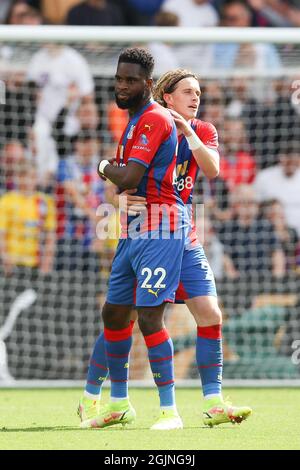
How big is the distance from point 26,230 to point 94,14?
3.61 metres

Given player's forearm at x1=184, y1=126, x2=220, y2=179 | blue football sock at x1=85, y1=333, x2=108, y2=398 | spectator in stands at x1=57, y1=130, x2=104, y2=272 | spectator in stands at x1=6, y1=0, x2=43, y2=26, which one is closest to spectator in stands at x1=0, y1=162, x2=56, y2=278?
spectator in stands at x1=57, y1=130, x2=104, y2=272

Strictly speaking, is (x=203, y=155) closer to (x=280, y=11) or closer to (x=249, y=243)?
(x=249, y=243)

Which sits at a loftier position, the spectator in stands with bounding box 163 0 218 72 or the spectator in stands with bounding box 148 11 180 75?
the spectator in stands with bounding box 163 0 218 72

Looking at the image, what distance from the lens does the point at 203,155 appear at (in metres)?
6.15

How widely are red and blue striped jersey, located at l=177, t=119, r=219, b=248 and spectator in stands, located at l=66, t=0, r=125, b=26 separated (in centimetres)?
670

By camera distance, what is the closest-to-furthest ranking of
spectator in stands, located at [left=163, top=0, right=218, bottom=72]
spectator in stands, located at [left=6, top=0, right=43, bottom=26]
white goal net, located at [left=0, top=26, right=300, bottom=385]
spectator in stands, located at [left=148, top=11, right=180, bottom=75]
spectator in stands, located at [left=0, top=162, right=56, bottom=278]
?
white goal net, located at [left=0, top=26, right=300, bottom=385], spectator in stands, located at [left=0, top=162, right=56, bottom=278], spectator in stands, located at [left=148, top=11, right=180, bottom=75], spectator in stands, located at [left=6, top=0, right=43, bottom=26], spectator in stands, located at [left=163, top=0, right=218, bottom=72]

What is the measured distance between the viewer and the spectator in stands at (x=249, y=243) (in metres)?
10.4

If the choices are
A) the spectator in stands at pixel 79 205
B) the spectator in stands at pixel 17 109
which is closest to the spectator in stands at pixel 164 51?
the spectator in stands at pixel 79 205

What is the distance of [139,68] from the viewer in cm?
602

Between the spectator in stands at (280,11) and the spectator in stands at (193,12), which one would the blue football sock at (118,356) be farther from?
the spectator in stands at (280,11)

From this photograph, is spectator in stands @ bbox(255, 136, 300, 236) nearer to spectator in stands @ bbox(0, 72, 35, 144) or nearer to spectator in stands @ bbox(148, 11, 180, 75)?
spectator in stands @ bbox(148, 11, 180, 75)

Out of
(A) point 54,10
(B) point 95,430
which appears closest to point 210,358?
(B) point 95,430

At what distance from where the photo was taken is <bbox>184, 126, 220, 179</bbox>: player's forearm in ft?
20.0
